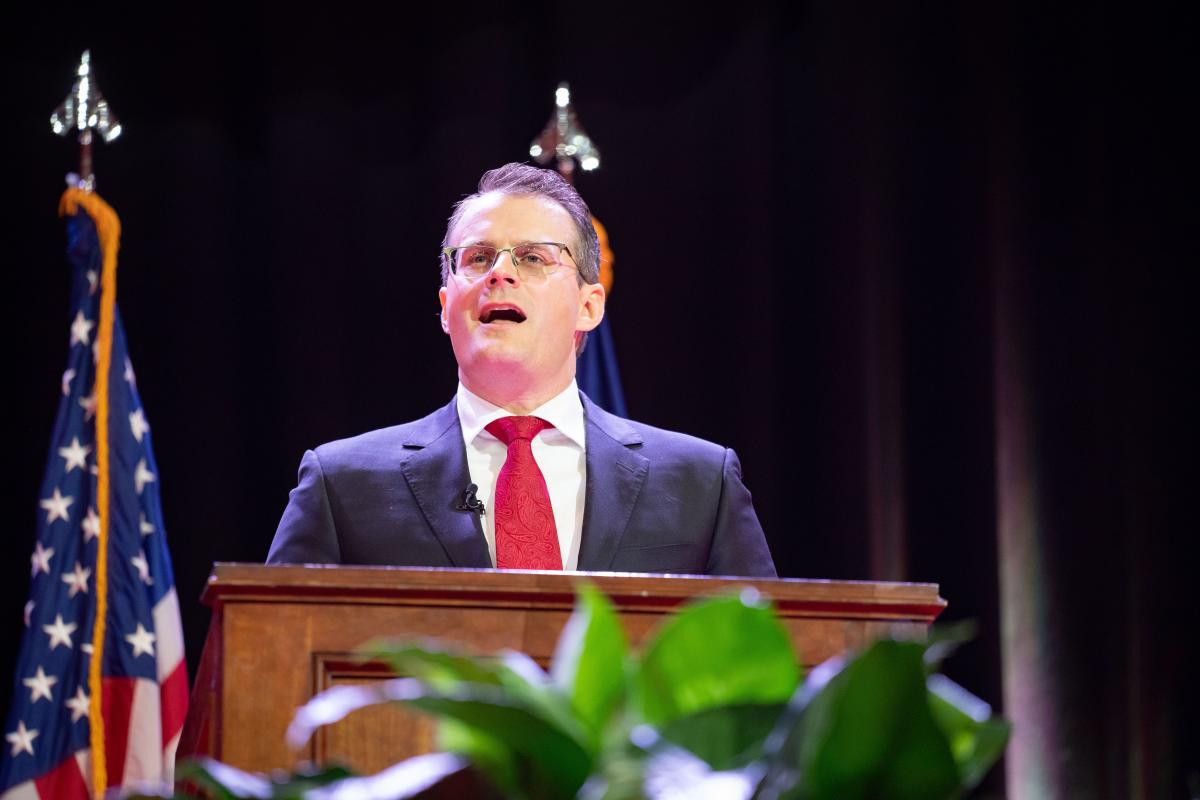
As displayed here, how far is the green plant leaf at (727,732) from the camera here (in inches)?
20.6

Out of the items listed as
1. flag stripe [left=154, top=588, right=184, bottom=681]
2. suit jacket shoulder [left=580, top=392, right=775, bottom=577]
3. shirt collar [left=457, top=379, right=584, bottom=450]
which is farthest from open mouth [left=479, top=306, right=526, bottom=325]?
flag stripe [left=154, top=588, right=184, bottom=681]

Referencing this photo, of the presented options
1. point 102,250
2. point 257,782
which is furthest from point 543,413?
point 257,782

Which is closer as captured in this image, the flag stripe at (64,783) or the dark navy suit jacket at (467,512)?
the dark navy suit jacket at (467,512)

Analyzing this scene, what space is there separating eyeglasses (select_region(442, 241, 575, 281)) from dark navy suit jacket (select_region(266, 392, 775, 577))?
33 centimetres

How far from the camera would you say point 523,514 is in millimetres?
2361

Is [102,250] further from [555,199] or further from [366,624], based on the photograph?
[366,624]

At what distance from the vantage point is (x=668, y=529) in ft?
7.77

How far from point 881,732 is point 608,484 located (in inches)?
76.8

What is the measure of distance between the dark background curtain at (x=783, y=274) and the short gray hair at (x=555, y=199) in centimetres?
92

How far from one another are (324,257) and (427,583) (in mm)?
2418

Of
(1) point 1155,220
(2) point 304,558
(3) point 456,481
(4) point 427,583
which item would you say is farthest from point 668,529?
(1) point 1155,220

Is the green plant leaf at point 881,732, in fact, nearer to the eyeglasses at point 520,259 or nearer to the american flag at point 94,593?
the eyeglasses at point 520,259

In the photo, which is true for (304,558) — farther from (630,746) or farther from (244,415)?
(630,746)

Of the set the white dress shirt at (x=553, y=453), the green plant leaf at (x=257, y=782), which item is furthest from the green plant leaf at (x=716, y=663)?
the white dress shirt at (x=553, y=453)
